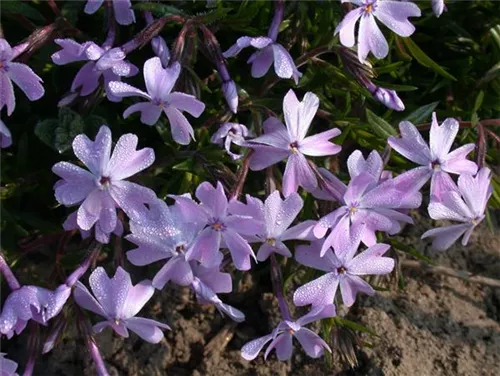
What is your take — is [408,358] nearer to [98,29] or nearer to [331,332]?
[331,332]

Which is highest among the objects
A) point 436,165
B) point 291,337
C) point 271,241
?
point 436,165

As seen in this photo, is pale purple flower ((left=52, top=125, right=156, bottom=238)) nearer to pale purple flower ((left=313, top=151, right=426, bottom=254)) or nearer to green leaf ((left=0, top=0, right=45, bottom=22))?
pale purple flower ((left=313, top=151, right=426, bottom=254))

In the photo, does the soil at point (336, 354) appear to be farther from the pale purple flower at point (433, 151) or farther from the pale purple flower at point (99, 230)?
the pale purple flower at point (433, 151)

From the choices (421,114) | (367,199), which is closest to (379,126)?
(421,114)

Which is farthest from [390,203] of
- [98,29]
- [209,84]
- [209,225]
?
[98,29]

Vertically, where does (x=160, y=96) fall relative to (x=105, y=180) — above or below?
above

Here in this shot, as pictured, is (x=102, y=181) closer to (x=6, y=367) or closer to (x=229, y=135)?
(x=229, y=135)
